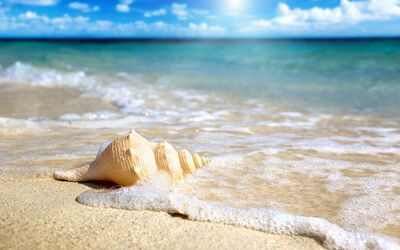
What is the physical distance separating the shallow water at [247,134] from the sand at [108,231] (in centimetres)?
41

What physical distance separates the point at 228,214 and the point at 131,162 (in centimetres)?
75

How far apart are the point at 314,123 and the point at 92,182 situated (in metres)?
4.08

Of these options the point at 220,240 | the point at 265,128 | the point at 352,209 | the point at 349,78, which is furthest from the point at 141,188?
the point at 349,78

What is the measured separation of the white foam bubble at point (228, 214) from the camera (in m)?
2.59

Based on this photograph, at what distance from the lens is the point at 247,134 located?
18.1 ft

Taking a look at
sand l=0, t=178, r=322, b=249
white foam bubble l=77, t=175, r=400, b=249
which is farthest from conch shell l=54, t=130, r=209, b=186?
sand l=0, t=178, r=322, b=249

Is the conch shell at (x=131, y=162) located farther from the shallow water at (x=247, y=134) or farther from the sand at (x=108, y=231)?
the sand at (x=108, y=231)

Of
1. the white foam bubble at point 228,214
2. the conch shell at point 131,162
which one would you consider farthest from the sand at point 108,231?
the conch shell at point 131,162

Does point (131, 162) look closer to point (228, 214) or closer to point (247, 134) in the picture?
point (228, 214)

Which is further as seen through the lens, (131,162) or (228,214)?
(131,162)

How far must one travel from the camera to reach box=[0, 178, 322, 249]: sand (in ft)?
8.02

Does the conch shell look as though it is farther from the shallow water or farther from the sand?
the sand

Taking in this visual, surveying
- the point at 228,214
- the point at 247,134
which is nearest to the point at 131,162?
the point at 228,214

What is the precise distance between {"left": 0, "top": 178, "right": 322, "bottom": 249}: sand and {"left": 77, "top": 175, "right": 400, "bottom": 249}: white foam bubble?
6cm
